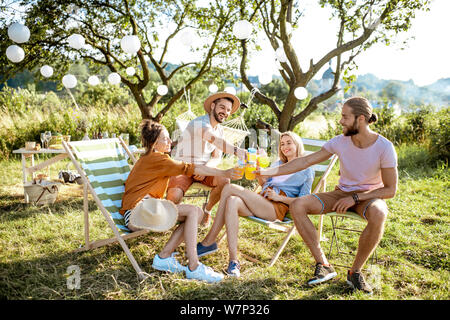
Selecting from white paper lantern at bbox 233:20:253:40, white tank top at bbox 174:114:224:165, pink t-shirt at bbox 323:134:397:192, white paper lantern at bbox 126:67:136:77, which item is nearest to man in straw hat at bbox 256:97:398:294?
pink t-shirt at bbox 323:134:397:192

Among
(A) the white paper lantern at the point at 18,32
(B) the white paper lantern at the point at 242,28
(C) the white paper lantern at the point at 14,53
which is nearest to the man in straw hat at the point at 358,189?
(B) the white paper lantern at the point at 242,28

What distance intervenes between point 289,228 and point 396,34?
394 cm

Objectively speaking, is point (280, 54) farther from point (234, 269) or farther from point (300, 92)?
point (234, 269)

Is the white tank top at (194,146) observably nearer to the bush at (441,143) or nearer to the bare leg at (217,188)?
the bare leg at (217,188)

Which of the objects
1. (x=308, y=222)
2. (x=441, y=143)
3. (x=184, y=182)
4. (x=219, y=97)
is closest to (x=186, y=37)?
(x=219, y=97)

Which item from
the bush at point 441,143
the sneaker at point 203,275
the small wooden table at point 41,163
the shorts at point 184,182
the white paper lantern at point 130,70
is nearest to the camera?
the sneaker at point 203,275

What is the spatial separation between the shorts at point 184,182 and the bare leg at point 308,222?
1.01 metres

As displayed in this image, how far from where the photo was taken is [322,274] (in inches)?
102

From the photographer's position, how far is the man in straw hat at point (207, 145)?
3.24 m

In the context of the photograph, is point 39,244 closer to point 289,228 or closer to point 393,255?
point 289,228

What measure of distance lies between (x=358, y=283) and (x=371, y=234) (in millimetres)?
369

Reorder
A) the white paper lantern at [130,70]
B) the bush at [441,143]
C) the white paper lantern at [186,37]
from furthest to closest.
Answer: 1. the bush at [441,143]
2. the white paper lantern at [130,70]
3. the white paper lantern at [186,37]
